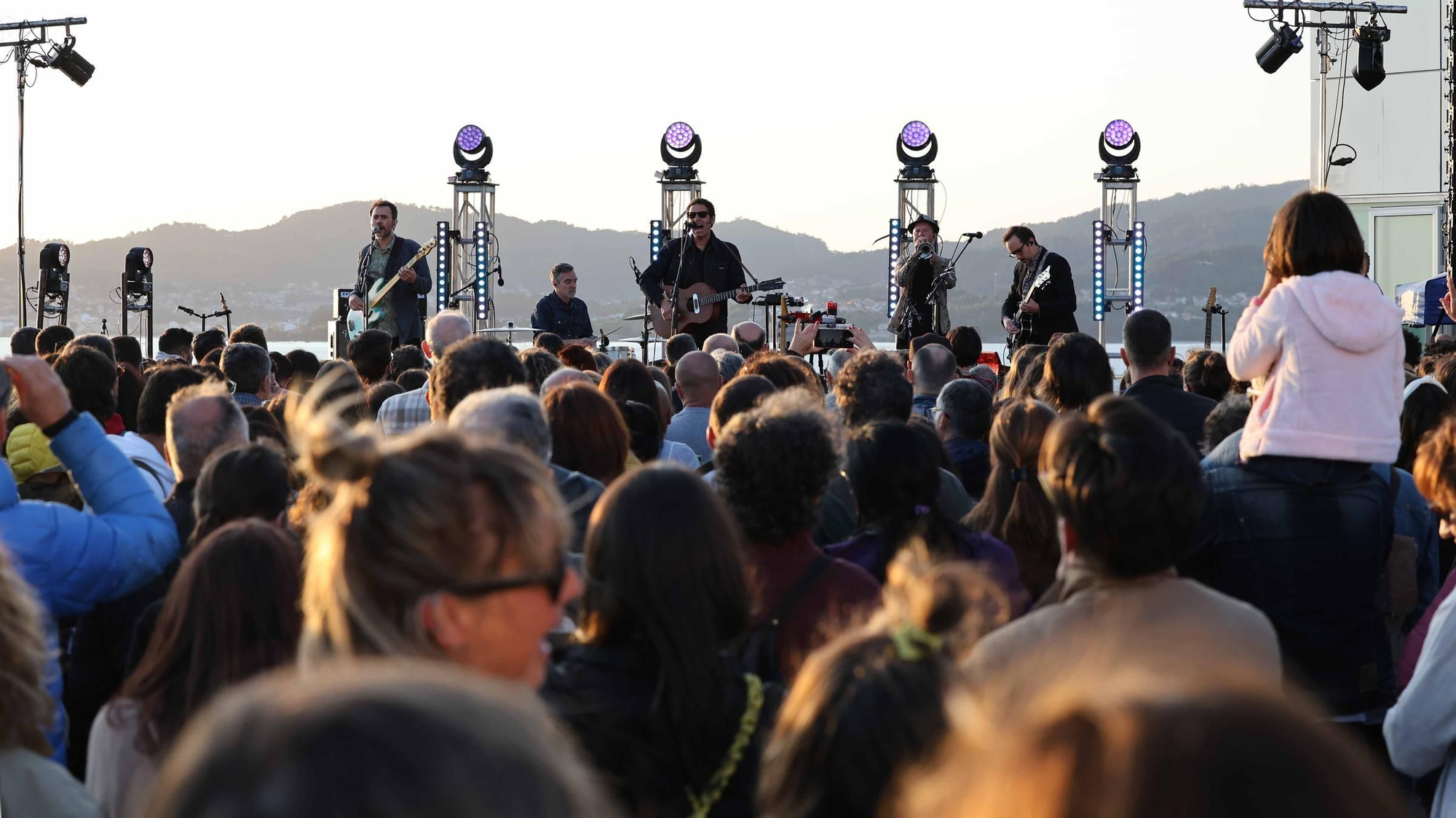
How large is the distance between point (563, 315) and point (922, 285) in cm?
330

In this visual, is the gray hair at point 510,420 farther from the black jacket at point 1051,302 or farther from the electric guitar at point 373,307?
the electric guitar at point 373,307

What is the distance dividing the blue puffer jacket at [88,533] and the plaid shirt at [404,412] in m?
1.97

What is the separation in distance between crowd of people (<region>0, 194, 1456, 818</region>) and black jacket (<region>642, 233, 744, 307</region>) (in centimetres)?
674

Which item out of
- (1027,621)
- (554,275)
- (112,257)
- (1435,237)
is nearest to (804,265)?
(112,257)

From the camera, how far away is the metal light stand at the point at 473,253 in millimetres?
16484

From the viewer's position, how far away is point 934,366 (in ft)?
20.2

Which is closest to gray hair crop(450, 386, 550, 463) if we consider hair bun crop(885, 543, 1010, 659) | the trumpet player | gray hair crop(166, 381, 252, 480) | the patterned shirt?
gray hair crop(166, 381, 252, 480)

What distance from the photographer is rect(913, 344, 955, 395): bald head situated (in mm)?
6137

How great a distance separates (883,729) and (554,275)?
10.3m

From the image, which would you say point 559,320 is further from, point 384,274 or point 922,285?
point 922,285

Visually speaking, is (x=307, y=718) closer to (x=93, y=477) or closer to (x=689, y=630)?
(x=689, y=630)

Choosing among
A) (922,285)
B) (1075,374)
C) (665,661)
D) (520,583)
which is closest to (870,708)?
(520,583)

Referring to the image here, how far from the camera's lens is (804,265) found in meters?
145

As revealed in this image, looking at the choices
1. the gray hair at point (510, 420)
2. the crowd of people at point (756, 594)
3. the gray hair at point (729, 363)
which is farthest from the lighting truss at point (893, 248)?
the gray hair at point (510, 420)
